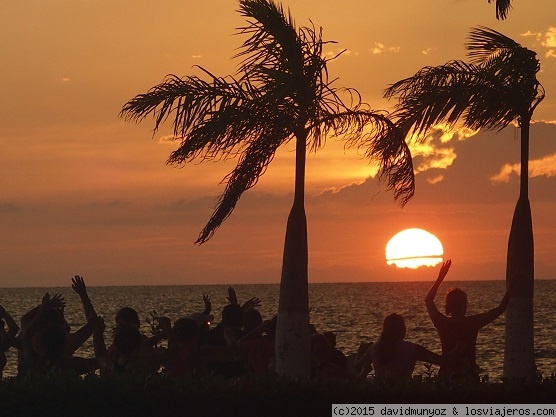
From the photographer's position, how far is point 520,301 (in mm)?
16344

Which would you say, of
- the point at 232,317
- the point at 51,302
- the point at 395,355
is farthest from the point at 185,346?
the point at 395,355

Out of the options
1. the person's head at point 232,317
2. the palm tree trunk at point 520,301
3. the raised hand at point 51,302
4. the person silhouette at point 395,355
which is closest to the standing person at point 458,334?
the person silhouette at point 395,355

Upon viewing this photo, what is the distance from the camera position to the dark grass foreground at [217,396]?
1146 cm

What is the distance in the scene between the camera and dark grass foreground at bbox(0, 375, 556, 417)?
11461 millimetres

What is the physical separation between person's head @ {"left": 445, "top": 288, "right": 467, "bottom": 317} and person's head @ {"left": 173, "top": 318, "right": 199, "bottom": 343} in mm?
2932

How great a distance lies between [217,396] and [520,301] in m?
6.39

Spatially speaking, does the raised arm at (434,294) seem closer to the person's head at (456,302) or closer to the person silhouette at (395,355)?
the person's head at (456,302)

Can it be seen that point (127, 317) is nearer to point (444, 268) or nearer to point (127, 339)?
point (127, 339)

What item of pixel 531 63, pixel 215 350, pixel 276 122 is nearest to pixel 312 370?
pixel 215 350

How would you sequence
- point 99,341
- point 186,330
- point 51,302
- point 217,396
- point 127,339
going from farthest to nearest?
point 51,302 < point 186,330 < point 99,341 < point 127,339 < point 217,396

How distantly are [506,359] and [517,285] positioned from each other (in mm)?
1120

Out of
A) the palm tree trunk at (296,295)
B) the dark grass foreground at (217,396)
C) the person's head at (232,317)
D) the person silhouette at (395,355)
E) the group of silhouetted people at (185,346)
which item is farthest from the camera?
the palm tree trunk at (296,295)

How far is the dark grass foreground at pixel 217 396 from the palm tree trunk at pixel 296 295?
2.88m

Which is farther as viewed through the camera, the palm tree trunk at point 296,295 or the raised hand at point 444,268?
the palm tree trunk at point 296,295
